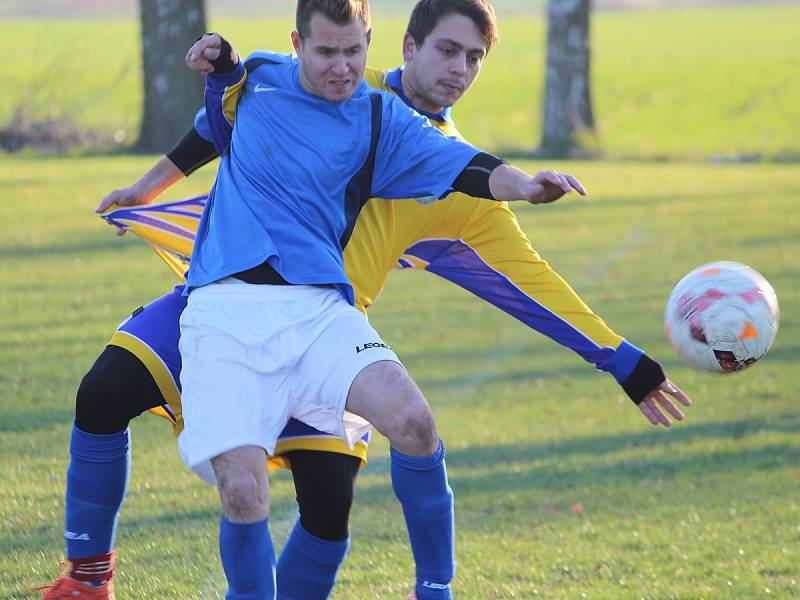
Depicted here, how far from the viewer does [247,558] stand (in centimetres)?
360

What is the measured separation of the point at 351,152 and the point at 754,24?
52.0 m

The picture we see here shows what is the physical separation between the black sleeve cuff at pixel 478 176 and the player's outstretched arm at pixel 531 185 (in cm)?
2

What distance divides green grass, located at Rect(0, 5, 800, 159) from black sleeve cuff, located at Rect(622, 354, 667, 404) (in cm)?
1645

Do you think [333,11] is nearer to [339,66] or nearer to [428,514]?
[339,66]

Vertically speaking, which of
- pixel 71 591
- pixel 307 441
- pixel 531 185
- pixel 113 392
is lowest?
pixel 71 591

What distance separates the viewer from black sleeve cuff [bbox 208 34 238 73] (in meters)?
4.00

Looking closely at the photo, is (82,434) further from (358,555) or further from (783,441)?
(783,441)

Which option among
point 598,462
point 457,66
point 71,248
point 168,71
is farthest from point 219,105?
point 168,71

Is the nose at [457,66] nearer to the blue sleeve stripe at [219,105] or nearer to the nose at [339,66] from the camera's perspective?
the nose at [339,66]

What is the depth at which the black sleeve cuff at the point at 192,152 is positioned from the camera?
4.54 m

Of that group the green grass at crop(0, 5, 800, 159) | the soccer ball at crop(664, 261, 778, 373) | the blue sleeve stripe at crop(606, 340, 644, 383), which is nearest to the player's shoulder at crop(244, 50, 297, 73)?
the blue sleeve stripe at crop(606, 340, 644, 383)

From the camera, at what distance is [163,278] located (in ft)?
35.3

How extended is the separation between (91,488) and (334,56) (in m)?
1.55

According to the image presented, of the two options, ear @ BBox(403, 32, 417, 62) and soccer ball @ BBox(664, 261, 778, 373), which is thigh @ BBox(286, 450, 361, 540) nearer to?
soccer ball @ BBox(664, 261, 778, 373)
